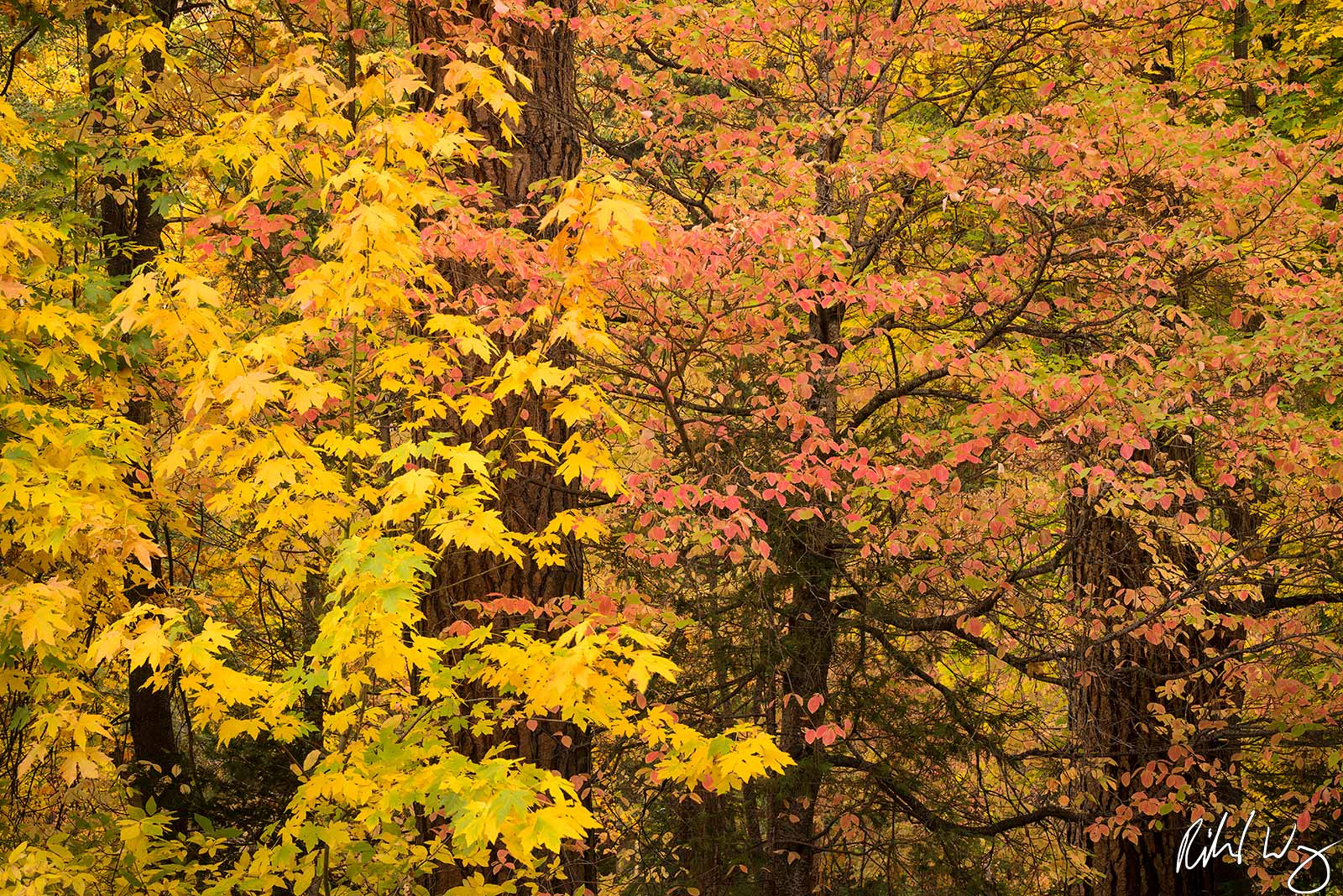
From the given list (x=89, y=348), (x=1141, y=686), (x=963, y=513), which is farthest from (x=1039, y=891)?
(x=89, y=348)

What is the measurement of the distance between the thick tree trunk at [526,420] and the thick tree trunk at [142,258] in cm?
247

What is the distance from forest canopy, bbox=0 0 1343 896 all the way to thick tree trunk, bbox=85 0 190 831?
0.05 m

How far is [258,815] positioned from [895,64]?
8520 millimetres

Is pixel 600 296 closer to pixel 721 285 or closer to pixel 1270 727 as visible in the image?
pixel 721 285

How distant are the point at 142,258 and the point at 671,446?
4650 mm

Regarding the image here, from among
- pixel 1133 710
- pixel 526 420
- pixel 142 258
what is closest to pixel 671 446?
pixel 526 420

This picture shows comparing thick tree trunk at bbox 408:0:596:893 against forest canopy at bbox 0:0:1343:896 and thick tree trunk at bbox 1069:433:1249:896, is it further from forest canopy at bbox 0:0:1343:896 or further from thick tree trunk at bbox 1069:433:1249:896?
thick tree trunk at bbox 1069:433:1249:896

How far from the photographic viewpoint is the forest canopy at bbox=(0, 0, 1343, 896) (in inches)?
196

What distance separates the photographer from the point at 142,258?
9.34 metres

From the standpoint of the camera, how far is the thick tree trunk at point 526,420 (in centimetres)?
646
